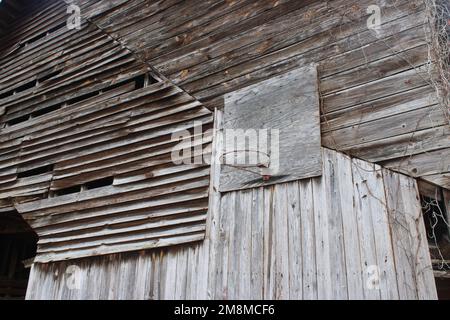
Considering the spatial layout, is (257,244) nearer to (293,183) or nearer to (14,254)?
(293,183)

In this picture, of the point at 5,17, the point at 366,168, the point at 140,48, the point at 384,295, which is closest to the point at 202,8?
the point at 140,48

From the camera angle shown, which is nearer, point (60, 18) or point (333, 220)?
point (333, 220)

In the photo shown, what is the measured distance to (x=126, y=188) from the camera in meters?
4.50

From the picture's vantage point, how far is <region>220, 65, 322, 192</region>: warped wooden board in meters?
3.45

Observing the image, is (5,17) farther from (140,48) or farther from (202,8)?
(202,8)

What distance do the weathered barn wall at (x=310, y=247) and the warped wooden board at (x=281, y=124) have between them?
111mm

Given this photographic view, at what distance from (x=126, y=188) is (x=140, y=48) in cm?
198

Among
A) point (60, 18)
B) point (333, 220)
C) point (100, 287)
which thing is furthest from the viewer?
point (60, 18)

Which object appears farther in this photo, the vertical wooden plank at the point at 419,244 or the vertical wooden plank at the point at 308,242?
the vertical wooden plank at the point at 308,242

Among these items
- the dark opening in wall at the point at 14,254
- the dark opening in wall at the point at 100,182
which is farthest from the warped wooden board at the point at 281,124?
the dark opening in wall at the point at 14,254

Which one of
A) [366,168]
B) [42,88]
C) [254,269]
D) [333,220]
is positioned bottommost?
[254,269]

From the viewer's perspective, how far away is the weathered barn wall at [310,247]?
2896 mm

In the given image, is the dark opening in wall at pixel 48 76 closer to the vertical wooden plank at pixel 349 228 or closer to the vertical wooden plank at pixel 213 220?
the vertical wooden plank at pixel 213 220

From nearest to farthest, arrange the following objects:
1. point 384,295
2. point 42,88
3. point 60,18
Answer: point 384,295
point 42,88
point 60,18
